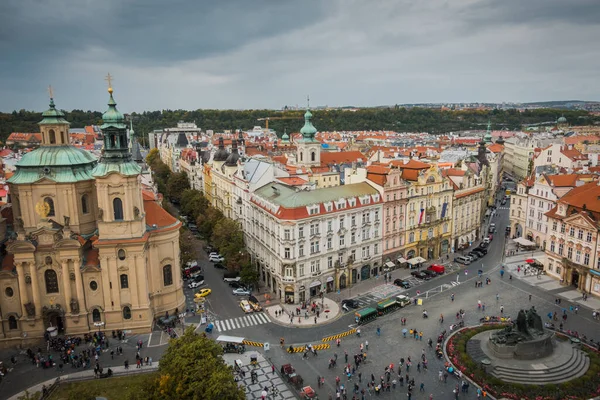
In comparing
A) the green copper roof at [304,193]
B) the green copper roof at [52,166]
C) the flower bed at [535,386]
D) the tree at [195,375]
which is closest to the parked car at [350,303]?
the green copper roof at [304,193]

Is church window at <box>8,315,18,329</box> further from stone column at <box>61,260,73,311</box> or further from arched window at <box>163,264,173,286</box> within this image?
arched window at <box>163,264,173,286</box>

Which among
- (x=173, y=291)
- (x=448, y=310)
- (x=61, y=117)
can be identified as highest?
(x=61, y=117)

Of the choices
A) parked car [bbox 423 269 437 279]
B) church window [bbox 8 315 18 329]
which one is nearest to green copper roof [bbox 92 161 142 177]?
church window [bbox 8 315 18 329]

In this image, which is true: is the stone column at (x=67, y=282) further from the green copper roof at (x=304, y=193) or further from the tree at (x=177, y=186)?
the tree at (x=177, y=186)

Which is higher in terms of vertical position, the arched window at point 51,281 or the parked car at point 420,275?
the arched window at point 51,281

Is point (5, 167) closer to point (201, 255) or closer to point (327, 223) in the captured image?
point (201, 255)

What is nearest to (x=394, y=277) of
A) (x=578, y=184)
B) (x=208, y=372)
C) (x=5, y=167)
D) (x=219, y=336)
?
(x=219, y=336)

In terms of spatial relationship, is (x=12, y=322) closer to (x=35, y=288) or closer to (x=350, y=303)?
(x=35, y=288)
